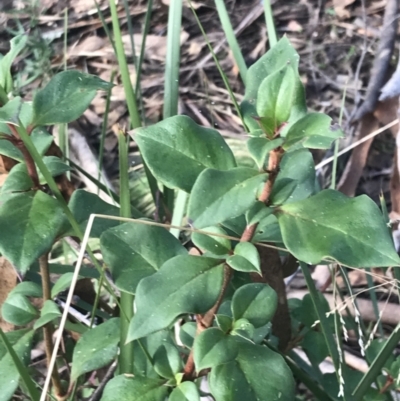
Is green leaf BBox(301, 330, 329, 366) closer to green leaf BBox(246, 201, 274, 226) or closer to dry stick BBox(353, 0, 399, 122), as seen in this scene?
green leaf BBox(246, 201, 274, 226)

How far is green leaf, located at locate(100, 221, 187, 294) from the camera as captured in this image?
45 cm

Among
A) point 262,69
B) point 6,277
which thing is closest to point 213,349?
point 262,69

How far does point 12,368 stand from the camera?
491 millimetres

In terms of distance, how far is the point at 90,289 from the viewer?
0.74 metres

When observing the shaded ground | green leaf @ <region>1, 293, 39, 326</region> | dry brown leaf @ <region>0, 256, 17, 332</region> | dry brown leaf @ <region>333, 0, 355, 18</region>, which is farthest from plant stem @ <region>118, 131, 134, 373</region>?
dry brown leaf @ <region>333, 0, 355, 18</region>

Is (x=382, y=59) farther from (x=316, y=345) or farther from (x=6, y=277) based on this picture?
(x=6, y=277)

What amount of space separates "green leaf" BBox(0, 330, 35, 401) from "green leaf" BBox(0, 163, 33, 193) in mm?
157

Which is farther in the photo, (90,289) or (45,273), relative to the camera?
(90,289)

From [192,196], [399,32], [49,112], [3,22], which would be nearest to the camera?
[192,196]

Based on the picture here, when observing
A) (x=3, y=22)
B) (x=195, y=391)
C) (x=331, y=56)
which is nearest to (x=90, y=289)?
(x=195, y=391)

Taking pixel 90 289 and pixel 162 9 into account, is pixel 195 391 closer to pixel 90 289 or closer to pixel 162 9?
pixel 90 289

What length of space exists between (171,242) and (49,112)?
16 centimetres

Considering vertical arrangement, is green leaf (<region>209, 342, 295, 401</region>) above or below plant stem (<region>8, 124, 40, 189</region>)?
below

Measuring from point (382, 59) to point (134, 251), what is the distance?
113cm
